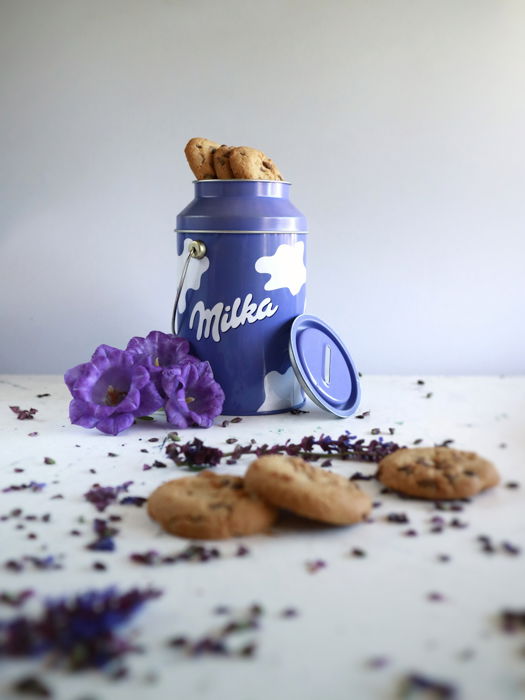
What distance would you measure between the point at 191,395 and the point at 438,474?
484 millimetres

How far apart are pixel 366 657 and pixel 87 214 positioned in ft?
4.12

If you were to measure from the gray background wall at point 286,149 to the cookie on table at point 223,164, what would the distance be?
0.36 m

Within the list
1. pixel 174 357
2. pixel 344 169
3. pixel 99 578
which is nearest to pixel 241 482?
pixel 99 578

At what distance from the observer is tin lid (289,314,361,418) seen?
1239mm

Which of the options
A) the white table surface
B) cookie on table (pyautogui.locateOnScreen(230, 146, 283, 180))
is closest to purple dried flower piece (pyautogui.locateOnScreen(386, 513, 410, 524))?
the white table surface

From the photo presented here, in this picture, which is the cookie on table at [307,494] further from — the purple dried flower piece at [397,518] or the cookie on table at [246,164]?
the cookie on table at [246,164]

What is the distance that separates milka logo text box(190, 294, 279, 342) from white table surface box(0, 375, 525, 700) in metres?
0.24

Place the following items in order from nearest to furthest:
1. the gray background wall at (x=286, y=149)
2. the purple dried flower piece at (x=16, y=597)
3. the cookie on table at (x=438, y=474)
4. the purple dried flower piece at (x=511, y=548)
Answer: the purple dried flower piece at (x=16, y=597), the purple dried flower piece at (x=511, y=548), the cookie on table at (x=438, y=474), the gray background wall at (x=286, y=149)

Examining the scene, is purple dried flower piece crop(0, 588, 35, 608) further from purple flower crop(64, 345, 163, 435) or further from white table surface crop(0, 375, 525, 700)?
purple flower crop(64, 345, 163, 435)

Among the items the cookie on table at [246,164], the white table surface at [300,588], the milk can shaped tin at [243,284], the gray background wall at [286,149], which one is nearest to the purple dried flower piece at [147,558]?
the white table surface at [300,588]

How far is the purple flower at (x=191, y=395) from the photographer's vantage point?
1196mm

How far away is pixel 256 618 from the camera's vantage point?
0.63 m

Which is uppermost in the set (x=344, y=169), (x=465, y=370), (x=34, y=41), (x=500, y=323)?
(x=34, y=41)

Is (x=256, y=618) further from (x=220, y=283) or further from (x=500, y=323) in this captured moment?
(x=500, y=323)
